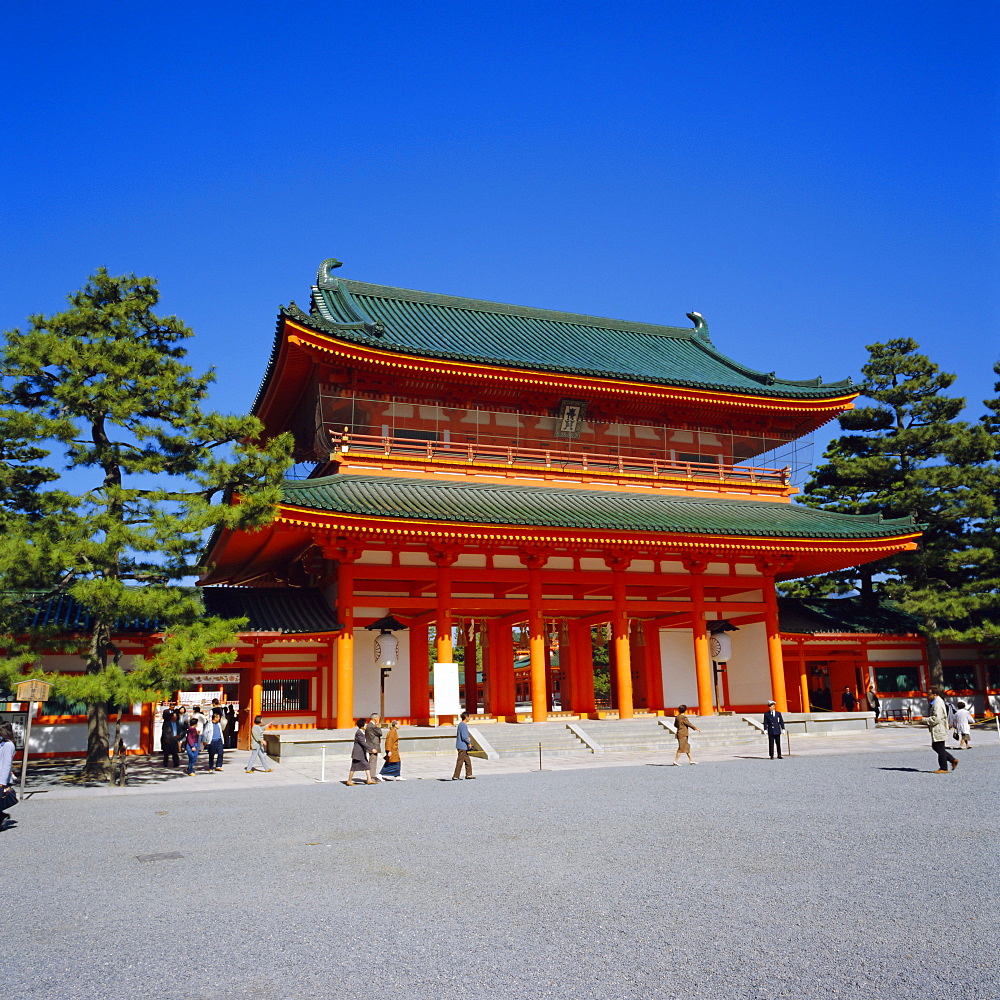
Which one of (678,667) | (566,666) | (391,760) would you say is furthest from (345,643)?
(678,667)

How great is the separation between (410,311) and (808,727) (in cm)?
2099

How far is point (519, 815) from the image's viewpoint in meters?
12.7

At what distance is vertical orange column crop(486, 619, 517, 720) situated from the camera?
27.3 m

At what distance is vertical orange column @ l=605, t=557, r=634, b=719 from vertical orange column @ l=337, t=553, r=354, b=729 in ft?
27.4

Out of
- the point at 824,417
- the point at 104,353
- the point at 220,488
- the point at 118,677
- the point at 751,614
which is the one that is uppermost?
the point at 824,417

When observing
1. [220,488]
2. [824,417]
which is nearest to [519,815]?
[220,488]

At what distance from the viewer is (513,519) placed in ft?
77.4

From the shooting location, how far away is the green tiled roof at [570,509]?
2309 centimetres

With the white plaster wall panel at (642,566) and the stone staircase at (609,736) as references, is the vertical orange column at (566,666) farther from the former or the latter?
the stone staircase at (609,736)

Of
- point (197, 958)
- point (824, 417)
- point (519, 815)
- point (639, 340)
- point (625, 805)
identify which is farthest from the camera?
point (639, 340)

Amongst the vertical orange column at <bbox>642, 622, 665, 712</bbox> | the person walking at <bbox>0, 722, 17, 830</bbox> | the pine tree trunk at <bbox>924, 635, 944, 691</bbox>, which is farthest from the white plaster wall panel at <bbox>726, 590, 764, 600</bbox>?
the person walking at <bbox>0, 722, 17, 830</bbox>

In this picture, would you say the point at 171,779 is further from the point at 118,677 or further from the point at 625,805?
the point at 625,805

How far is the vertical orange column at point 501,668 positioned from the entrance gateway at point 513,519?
8 centimetres

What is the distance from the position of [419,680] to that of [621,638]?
6.51 metres
